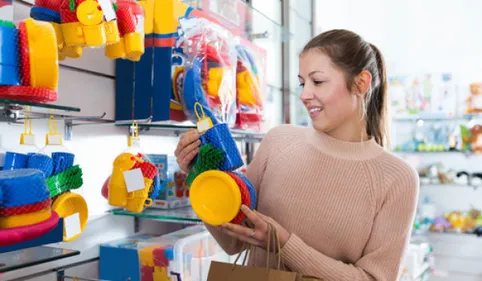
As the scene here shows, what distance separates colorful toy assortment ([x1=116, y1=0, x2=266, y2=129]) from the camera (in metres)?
1.58

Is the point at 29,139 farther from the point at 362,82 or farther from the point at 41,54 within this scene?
the point at 362,82

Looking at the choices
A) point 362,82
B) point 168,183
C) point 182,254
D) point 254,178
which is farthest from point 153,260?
point 362,82

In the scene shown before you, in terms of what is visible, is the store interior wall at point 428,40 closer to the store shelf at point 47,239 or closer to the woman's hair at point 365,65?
the woman's hair at point 365,65

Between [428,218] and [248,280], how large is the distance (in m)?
3.46

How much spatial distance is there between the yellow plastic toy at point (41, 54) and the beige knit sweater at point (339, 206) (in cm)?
67

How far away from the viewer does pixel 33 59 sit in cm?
93

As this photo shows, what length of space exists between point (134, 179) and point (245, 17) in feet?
3.51

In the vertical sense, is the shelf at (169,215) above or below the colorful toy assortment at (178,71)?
below

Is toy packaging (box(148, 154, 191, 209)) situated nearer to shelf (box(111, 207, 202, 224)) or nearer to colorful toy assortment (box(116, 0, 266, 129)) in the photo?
shelf (box(111, 207, 202, 224))

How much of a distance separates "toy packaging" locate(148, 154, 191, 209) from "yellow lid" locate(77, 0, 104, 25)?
2.62 feet

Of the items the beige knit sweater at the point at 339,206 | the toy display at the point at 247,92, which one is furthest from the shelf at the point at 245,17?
the beige knit sweater at the point at 339,206

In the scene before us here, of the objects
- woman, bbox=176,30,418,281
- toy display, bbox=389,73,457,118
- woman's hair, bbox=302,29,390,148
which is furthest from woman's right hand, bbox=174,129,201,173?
toy display, bbox=389,73,457,118

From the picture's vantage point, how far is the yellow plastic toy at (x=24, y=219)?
33.9 inches

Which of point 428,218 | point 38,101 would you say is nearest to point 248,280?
point 38,101
